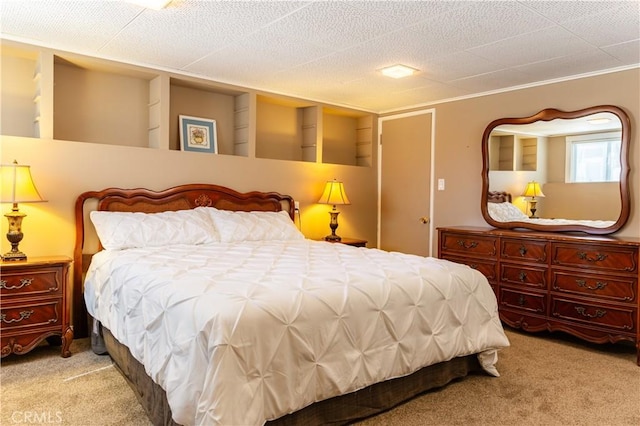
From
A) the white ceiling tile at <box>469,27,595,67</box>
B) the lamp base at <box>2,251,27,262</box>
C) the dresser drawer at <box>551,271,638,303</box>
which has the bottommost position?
the dresser drawer at <box>551,271,638,303</box>

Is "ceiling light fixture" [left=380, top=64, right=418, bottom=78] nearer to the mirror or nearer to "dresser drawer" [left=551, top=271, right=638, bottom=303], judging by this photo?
the mirror

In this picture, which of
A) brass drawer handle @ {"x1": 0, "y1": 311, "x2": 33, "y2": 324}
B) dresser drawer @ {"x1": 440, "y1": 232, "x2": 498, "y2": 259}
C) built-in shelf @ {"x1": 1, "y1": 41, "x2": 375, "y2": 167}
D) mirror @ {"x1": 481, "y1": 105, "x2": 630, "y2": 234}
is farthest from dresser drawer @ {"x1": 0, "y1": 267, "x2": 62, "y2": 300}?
mirror @ {"x1": 481, "y1": 105, "x2": 630, "y2": 234}

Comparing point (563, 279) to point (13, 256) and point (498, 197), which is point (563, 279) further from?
point (13, 256)

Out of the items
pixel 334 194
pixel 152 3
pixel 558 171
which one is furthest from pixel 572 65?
pixel 152 3

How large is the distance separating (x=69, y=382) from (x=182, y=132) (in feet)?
7.63

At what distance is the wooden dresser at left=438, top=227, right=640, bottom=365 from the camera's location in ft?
10.3

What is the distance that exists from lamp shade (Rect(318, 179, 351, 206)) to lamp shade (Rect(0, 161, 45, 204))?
2664 mm

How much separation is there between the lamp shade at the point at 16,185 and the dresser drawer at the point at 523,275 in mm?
3642

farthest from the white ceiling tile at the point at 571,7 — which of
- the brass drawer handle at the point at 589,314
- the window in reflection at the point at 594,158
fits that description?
the brass drawer handle at the point at 589,314

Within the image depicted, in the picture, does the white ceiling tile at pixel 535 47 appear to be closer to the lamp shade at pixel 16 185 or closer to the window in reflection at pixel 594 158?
the window in reflection at pixel 594 158

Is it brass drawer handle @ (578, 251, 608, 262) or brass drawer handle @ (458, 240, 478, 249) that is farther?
brass drawer handle @ (458, 240, 478, 249)

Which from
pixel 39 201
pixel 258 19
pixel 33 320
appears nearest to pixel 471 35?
pixel 258 19

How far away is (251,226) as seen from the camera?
12.7 feet

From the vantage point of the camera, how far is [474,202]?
4535 millimetres
